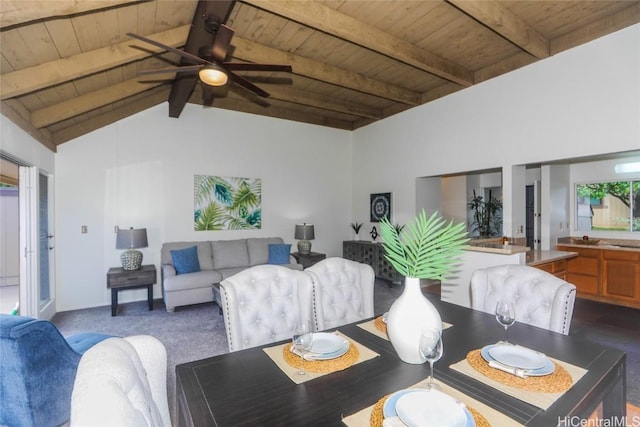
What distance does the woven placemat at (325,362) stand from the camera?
49.9 inches

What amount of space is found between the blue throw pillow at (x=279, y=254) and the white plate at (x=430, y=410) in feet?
13.6

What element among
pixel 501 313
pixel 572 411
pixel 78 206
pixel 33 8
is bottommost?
pixel 572 411

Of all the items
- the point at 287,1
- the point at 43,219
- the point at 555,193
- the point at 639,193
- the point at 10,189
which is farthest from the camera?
the point at 10,189

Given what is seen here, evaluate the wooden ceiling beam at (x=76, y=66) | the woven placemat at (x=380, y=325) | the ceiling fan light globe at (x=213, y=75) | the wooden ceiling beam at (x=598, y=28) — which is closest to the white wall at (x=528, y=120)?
the wooden ceiling beam at (x=598, y=28)

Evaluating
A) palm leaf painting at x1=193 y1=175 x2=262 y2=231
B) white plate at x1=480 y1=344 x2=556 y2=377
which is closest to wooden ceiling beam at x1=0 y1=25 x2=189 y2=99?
palm leaf painting at x1=193 y1=175 x2=262 y2=231

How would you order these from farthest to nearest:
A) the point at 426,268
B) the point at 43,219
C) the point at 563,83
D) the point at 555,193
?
the point at 555,193
the point at 43,219
the point at 563,83
the point at 426,268

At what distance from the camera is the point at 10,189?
5.69 m

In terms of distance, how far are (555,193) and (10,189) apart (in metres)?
9.54

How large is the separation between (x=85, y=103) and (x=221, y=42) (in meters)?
2.31

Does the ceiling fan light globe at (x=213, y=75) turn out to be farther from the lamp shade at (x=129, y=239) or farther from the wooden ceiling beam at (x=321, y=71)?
the lamp shade at (x=129, y=239)

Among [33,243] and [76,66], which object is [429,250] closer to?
[76,66]

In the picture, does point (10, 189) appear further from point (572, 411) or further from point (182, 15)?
point (572, 411)

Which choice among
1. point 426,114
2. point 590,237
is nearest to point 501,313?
point 426,114

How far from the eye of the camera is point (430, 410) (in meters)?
0.97
